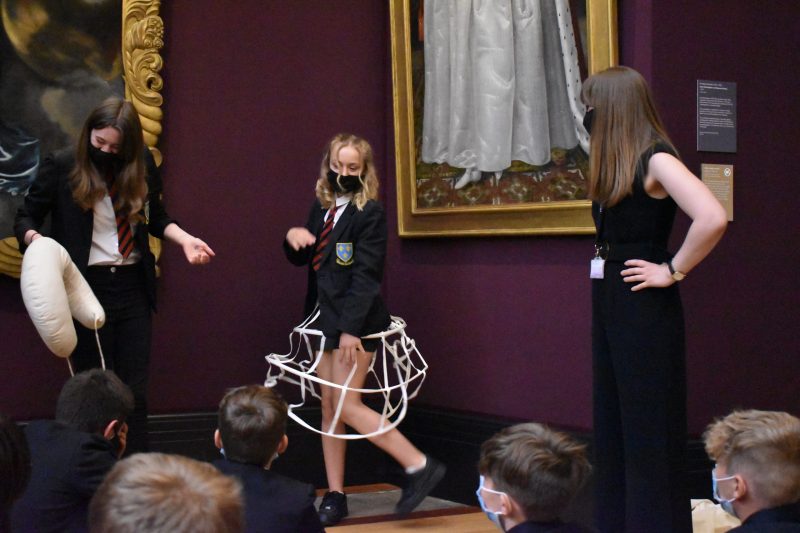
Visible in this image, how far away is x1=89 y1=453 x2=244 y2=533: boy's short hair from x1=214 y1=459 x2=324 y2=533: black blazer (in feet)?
3.93

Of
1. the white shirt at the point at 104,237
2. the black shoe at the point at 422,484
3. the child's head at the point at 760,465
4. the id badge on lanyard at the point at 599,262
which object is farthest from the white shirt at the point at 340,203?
the child's head at the point at 760,465

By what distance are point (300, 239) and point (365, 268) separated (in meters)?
0.33

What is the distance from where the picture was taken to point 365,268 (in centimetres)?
479

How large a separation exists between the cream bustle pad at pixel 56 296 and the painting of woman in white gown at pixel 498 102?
2.00 metres

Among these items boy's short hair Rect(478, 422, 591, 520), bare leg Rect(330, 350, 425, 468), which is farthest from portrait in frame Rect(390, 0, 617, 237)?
boy's short hair Rect(478, 422, 591, 520)

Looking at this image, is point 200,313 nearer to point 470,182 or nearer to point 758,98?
point 470,182

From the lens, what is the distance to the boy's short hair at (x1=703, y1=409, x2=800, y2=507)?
2.52 metres

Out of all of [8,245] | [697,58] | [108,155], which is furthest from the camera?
[8,245]

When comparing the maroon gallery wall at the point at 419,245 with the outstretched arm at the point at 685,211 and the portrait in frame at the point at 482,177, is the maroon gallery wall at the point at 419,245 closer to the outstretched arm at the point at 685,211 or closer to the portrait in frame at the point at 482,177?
the portrait in frame at the point at 482,177

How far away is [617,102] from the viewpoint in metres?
3.54

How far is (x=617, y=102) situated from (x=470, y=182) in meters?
1.87

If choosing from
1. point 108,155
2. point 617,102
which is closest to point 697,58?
point 617,102

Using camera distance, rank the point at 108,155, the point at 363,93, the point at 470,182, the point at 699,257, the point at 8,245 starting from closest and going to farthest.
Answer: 1. the point at 699,257
2. the point at 108,155
3. the point at 8,245
4. the point at 470,182
5. the point at 363,93

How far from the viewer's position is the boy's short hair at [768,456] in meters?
2.52
